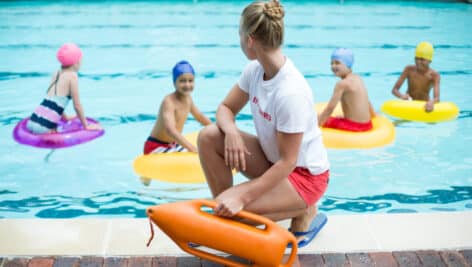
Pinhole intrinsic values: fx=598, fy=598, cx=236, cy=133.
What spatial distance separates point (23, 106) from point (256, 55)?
5190mm

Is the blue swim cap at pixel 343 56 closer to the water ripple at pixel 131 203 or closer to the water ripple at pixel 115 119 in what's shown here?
the water ripple at pixel 131 203

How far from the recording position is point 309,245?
3.09 metres

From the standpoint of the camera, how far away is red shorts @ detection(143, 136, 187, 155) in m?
4.95

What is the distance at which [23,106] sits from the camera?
7.27 meters

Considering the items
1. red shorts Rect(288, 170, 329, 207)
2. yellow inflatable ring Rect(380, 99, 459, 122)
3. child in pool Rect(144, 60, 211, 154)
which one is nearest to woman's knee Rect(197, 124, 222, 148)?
red shorts Rect(288, 170, 329, 207)

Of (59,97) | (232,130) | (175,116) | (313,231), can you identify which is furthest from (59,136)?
(313,231)

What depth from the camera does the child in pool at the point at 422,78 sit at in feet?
20.9

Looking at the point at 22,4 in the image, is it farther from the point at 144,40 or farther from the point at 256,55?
the point at 256,55

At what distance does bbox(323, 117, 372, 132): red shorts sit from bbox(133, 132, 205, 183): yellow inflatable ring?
1.60 metres

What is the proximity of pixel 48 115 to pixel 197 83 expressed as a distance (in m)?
3.22

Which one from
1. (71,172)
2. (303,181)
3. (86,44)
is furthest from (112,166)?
(86,44)

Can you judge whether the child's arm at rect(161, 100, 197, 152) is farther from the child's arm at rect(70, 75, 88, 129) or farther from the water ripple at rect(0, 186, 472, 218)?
the child's arm at rect(70, 75, 88, 129)

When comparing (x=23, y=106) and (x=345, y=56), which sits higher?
(x=345, y=56)

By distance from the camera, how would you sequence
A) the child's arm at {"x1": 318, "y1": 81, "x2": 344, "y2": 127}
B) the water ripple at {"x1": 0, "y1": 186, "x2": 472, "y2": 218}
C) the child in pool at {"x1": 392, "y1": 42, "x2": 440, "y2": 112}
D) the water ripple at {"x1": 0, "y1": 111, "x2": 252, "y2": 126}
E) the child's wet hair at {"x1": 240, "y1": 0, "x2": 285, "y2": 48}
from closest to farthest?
the child's wet hair at {"x1": 240, "y1": 0, "x2": 285, "y2": 48}, the water ripple at {"x1": 0, "y1": 186, "x2": 472, "y2": 218}, the child's arm at {"x1": 318, "y1": 81, "x2": 344, "y2": 127}, the child in pool at {"x1": 392, "y1": 42, "x2": 440, "y2": 112}, the water ripple at {"x1": 0, "y1": 111, "x2": 252, "y2": 126}
